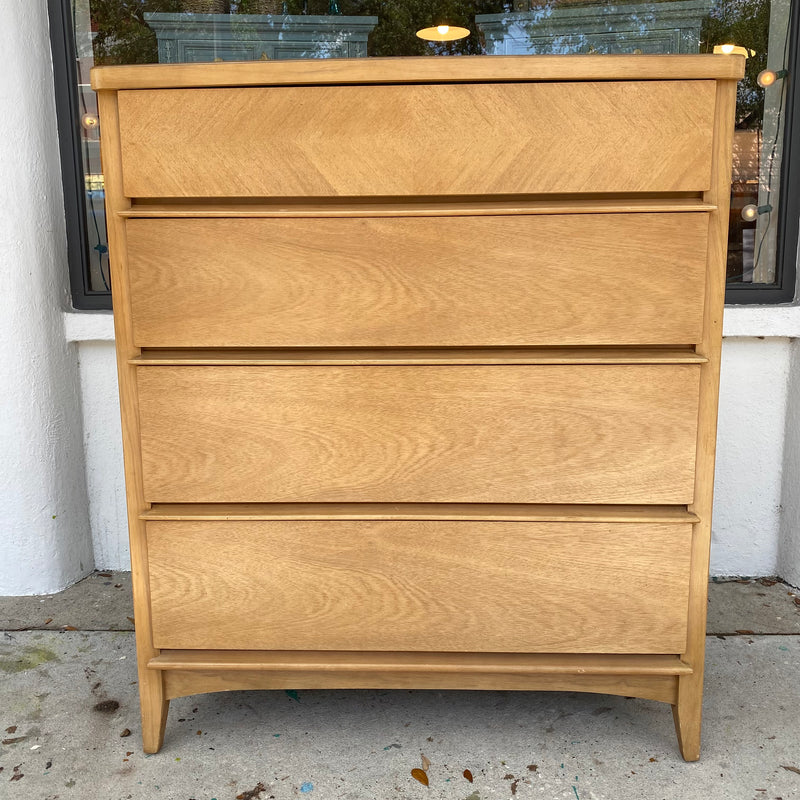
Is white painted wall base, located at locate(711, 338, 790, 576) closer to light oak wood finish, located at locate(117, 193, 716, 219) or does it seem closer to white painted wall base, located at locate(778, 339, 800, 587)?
white painted wall base, located at locate(778, 339, 800, 587)

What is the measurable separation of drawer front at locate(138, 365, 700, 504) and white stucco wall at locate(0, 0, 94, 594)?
1.04 meters

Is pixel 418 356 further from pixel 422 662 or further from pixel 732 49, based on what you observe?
pixel 732 49

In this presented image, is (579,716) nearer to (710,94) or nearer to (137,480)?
(137,480)

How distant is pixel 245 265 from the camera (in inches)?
61.6

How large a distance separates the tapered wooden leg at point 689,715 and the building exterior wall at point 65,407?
106 centimetres

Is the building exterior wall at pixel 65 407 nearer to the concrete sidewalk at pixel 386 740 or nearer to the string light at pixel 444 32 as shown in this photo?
the concrete sidewalk at pixel 386 740

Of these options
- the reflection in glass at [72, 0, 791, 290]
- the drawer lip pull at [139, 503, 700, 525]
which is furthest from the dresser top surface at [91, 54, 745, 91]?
the reflection in glass at [72, 0, 791, 290]

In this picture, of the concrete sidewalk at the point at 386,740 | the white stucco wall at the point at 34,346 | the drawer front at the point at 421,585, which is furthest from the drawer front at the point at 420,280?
the white stucco wall at the point at 34,346

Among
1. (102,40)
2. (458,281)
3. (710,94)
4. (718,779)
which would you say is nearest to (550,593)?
(718,779)

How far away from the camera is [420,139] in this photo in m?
1.52

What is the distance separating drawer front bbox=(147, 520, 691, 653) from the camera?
1.65 m

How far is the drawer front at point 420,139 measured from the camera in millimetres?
1493

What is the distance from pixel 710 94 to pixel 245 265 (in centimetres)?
92

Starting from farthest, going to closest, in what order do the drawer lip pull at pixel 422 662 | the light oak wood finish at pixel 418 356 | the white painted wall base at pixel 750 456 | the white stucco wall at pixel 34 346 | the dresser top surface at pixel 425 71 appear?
the white painted wall base at pixel 750 456 < the white stucco wall at pixel 34 346 < the drawer lip pull at pixel 422 662 < the light oak wood finish at pixel 418 356 < the dresser top surface at pixel 425 71
